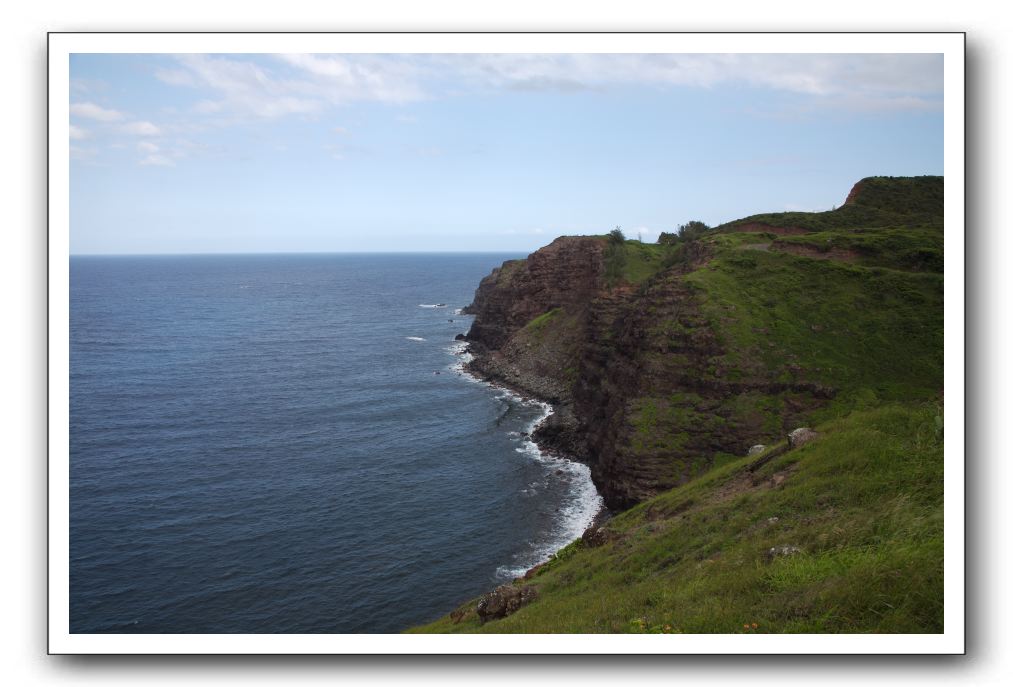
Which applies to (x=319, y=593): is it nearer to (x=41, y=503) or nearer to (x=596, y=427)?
(x=41, y=503)

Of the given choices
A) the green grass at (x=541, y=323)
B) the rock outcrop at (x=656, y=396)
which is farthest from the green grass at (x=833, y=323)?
the green grass at (x=541, y=323)

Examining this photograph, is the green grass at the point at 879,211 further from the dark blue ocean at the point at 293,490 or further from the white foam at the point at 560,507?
the dark blue ocean at the point at 293,490

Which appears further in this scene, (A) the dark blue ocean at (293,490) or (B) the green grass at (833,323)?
(B) the green grass at (833,323)

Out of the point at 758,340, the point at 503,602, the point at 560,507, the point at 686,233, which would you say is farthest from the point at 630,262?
the point at 503,602

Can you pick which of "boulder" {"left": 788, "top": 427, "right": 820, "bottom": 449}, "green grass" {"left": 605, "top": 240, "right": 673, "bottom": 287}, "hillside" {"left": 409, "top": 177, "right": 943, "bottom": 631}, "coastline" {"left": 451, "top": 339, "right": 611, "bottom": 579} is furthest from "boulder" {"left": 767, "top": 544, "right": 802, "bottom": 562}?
A: "green grass" {"left": 605, "top": 240, "right": 673, "bottom": 287}

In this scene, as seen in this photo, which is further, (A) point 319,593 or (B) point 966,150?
(A) point 319,593
